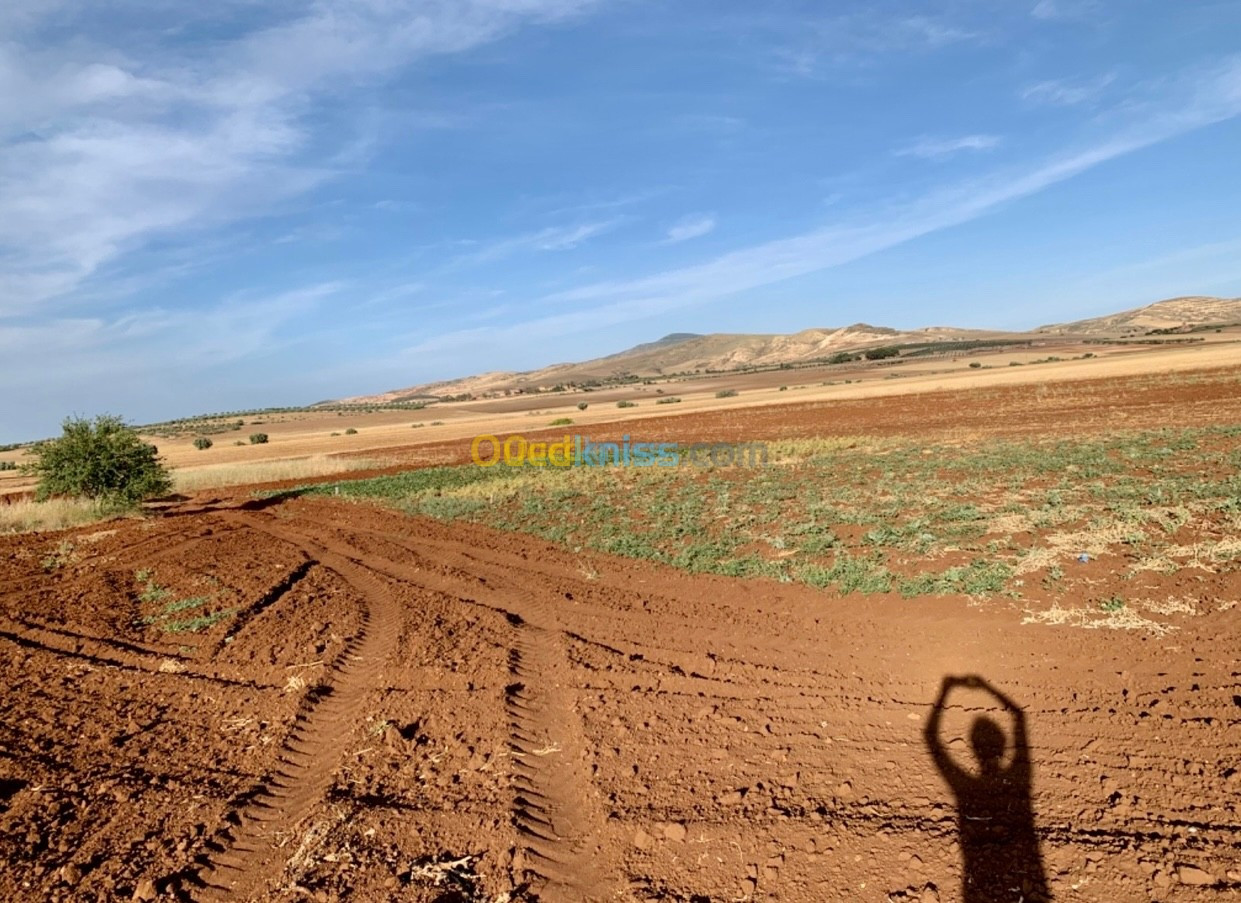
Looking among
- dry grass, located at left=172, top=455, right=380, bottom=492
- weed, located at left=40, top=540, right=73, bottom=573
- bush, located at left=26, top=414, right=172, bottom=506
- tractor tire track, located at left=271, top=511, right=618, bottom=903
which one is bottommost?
tractor tire track, located at left=271, top=511, right=618, bottom=903

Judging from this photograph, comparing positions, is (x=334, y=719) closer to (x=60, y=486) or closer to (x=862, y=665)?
(x=862, y=665)


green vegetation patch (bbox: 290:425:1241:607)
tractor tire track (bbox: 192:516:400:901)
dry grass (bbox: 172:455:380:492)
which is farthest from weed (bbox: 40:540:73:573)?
dry grass (bbox: 172:455:380:492)

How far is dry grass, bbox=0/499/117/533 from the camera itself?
17181 mm

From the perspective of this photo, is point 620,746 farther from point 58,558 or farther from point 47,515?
point 47,515

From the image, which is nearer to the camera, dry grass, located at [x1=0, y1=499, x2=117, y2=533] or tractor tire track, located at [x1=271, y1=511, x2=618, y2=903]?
tractor tire track, located at [x1=271, y1=511, x2=618, y2=903]

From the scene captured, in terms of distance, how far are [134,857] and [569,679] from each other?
3.55m

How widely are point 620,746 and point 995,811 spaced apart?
8.38ft

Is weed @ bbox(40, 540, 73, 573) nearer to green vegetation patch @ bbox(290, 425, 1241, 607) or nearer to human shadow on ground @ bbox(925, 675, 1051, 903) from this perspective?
green vegetation patch @ bbox(290, 425, 1241, 607)

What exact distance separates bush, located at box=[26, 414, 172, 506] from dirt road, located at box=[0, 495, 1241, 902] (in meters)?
11.8

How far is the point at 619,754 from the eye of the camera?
5.18 metres

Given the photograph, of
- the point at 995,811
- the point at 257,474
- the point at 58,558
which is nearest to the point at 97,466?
the point at 58,558

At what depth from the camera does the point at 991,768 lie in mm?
4688

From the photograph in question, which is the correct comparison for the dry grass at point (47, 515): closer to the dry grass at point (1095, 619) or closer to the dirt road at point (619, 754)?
the dirt road at point (619, 754)

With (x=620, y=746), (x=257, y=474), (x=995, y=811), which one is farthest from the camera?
(x=257, y=474)
